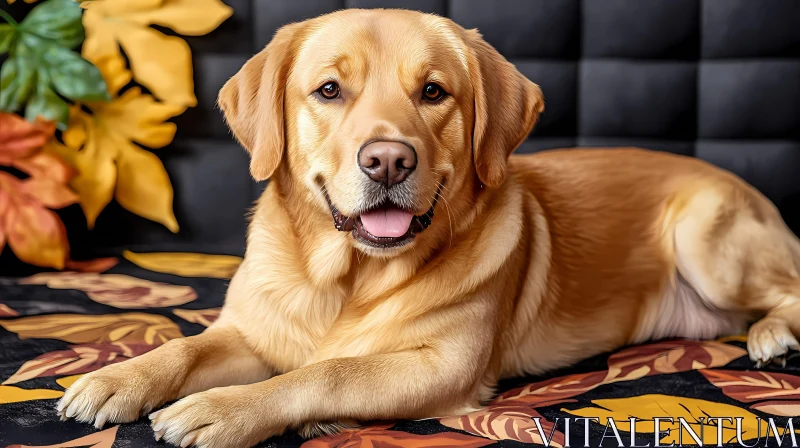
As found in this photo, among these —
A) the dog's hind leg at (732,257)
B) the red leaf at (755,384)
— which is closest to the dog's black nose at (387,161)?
the red leaf at (755,384)

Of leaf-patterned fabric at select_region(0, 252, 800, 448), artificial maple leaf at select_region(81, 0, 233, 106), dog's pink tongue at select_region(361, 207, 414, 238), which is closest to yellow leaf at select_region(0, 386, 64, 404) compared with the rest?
leaf-patterned fabric at select_region(0, 252, 800, 448)

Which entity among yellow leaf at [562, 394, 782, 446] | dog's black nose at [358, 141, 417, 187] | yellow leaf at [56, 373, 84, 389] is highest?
dog's black nose at [358, 141, 417, 187]

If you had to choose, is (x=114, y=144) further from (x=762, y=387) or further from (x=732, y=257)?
(x=762, y=387)

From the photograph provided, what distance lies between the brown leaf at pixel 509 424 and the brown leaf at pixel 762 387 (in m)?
0.55

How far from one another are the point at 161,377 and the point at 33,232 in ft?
4.85

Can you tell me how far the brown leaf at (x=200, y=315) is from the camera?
258 cm

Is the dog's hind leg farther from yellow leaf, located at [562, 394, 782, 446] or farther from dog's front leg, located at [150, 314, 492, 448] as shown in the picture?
dog's front leg, located at [150, 314, 492, 448]

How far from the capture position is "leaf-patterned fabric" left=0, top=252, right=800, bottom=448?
1.79m

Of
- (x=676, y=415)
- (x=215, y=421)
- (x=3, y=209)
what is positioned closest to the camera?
(x=215, y=421)

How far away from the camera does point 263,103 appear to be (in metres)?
2.10

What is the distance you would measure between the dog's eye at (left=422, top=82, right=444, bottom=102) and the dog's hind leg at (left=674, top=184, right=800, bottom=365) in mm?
1008

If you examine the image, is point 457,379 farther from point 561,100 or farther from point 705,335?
point 561,100

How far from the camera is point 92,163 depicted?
3.29 metres

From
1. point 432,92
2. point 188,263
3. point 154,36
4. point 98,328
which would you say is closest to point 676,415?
point 432,92
